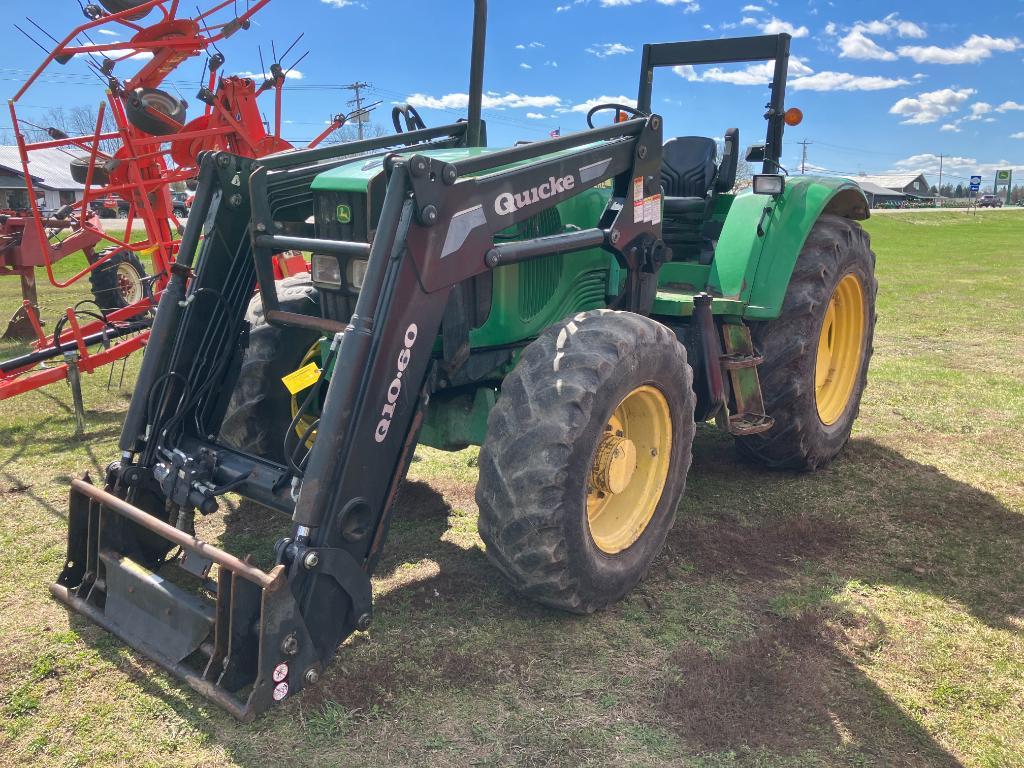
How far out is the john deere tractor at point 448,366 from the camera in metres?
2.89

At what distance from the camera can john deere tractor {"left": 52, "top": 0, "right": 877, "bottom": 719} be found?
2889mm

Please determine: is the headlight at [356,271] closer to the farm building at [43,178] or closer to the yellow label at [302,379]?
the yellow label at [302,379]

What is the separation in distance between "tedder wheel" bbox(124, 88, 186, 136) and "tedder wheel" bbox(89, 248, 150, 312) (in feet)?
10.2

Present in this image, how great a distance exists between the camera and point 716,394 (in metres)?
4.33

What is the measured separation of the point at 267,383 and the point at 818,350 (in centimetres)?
321

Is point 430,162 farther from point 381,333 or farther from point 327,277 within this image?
point 327,277

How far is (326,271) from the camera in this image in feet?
11.8

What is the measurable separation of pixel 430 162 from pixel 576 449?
115 cm

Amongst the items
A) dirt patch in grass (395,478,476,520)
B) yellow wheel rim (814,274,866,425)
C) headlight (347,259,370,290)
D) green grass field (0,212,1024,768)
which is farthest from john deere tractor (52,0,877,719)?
dirt patch in grass (395,478,476,520)

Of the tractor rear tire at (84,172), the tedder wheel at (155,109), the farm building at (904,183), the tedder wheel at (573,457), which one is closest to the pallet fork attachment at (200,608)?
the tedder wheel at (573,457)

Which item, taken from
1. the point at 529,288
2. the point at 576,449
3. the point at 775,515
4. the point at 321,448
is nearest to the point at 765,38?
the point at 529,288

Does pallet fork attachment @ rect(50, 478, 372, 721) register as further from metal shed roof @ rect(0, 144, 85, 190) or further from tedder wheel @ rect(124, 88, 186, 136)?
metal shed roof @ rect(0, 144, 85, 190)

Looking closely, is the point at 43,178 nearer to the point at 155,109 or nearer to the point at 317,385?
the point at 155,109

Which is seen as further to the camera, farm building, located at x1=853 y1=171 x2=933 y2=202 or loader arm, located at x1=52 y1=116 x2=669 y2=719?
farm building, located at x1=853 y1=171 x2=933 y2=202
